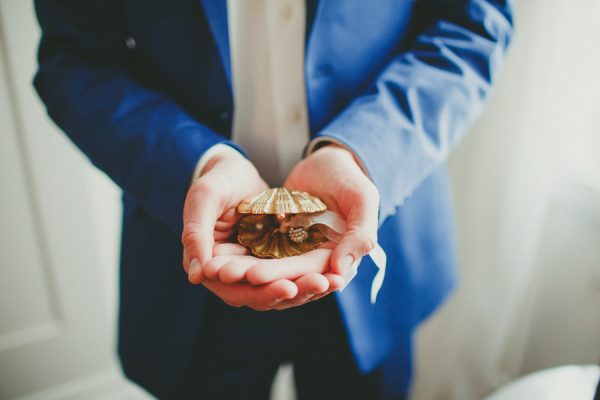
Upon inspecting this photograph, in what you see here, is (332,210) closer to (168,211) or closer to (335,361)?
(168,211)

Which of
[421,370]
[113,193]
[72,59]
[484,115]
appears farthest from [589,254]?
[113,193]

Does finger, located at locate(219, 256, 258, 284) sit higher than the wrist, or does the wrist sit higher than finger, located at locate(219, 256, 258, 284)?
the wrist

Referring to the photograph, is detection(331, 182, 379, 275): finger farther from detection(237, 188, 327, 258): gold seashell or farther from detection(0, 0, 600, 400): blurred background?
detection(0, 0, 600, 400): blurred background

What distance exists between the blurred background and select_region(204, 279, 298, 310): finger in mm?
820

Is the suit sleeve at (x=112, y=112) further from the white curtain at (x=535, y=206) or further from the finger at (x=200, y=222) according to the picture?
the white curtain at (x=535, y=206)

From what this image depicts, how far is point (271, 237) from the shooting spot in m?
0.60

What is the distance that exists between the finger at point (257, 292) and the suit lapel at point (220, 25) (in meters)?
0.35

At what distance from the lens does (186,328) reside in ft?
2.53

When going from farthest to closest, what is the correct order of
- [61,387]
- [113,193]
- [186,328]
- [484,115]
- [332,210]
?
1. [61,387]
2. [113,193]
3. [484,115]
4. [186,328]
5. [332,210]

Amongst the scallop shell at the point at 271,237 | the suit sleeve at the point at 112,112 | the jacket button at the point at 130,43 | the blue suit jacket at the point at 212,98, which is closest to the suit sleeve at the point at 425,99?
the blue suit jacket at the point at 212,98

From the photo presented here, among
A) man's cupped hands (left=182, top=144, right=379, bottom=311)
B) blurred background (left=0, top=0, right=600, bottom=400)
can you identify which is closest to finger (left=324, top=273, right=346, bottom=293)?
man's cupped hands (left=182, top=144, right=379, bottom=311)

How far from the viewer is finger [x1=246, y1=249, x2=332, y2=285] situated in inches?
17.4

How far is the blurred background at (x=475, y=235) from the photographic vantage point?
37.6 inches

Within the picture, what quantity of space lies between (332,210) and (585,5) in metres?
0.70
